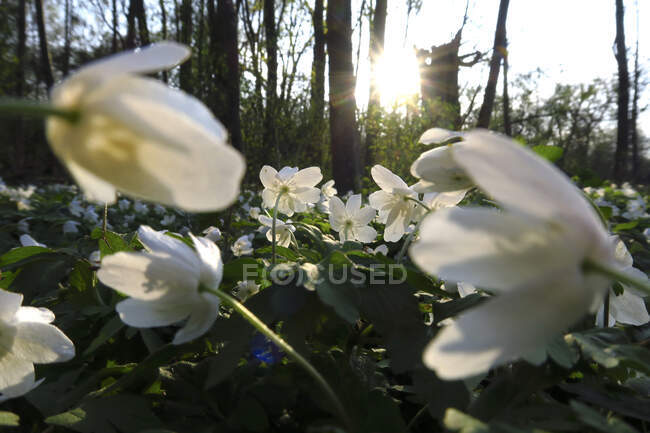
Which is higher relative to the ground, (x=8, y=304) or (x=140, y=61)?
(x=140, y=61)

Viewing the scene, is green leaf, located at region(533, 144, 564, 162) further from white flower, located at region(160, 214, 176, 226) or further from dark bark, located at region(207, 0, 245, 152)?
dark bark, located at region(207, 0, 245, 152)

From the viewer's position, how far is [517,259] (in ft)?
1.47

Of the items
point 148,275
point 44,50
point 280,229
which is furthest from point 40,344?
point 44,50

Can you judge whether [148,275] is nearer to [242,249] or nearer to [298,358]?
[298,358]

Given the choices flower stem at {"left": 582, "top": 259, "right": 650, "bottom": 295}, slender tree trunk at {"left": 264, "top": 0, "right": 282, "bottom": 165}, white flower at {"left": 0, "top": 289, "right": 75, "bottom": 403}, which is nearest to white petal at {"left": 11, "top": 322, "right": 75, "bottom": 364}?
white flower at {"left": 0, "top": 289, "right": 75, "bottom": 403}

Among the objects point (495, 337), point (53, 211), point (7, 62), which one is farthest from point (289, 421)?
point (7, 62)

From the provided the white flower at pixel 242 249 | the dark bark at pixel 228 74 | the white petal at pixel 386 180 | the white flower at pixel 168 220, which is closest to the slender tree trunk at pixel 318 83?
the dark bark at pixel 228 74

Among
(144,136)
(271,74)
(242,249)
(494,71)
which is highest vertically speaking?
(144,136)

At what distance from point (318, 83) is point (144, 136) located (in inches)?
334

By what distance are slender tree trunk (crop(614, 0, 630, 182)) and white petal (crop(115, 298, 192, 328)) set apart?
57.1 feet

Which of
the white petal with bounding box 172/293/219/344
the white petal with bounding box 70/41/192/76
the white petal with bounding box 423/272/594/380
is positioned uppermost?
the white petal with bounding box 70/41/192/76

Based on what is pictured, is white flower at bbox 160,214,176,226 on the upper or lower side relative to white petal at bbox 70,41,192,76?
lower

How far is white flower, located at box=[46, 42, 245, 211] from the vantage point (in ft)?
1.44

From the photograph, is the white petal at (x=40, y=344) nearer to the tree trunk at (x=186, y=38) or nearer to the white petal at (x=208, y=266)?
the white petal at (x=208, y=266)
